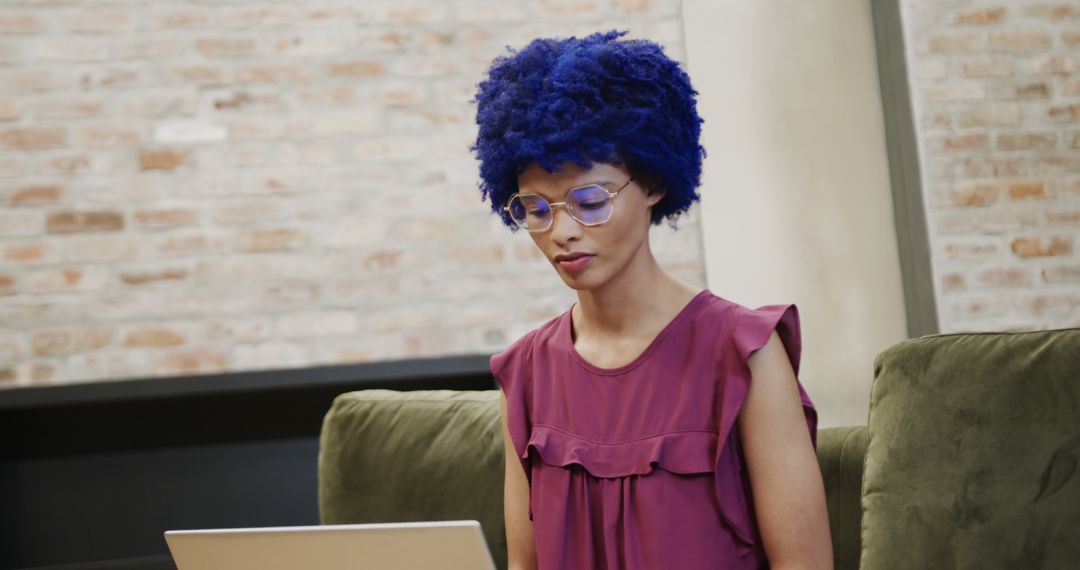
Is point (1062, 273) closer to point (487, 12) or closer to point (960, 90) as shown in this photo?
point (960, 90)

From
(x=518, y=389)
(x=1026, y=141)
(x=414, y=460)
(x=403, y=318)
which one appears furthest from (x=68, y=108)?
(x=1026, y=141)

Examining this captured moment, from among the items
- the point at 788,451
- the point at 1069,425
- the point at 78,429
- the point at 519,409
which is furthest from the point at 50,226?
the point at 1069,425

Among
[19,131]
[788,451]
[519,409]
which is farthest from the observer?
[19,131]

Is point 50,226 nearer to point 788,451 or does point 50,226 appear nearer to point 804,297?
point 804,297

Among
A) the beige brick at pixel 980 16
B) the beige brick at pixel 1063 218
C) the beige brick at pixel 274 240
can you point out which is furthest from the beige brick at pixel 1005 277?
the beige brick at pixel 274 240

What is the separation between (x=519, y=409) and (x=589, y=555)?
241 millimetres

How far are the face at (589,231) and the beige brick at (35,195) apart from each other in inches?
74.5

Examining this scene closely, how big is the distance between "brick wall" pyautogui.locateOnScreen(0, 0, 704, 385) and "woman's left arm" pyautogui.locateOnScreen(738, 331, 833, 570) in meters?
1.60

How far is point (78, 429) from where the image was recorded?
2887 mm

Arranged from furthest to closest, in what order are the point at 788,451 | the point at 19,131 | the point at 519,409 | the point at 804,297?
the point at 804,297 → the point at 19,131 → the point at 519,409 → the point at 788,451

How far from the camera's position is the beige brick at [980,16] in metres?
2.86

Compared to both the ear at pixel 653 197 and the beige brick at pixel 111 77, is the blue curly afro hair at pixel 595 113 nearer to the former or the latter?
the ear at pixel 653 197

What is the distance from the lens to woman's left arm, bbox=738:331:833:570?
1.28 metres

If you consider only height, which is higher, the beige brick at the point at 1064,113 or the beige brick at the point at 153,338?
the beige brick at the point at 1064,113
